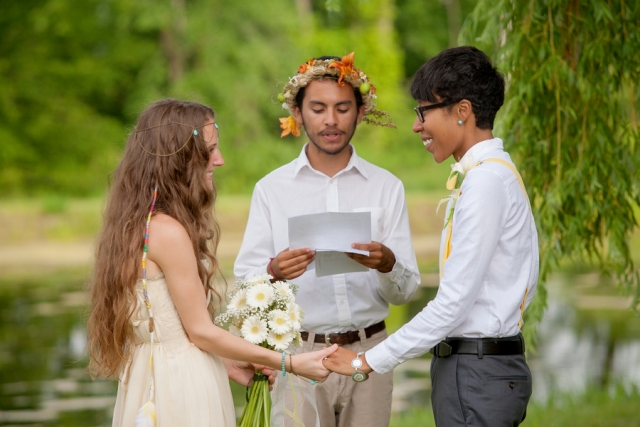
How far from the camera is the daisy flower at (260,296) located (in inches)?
128

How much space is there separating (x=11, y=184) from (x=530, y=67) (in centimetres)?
1957

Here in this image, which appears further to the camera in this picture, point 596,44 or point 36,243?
point 36,243

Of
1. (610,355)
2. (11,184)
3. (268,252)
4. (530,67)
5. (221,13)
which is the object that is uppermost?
(221,13)

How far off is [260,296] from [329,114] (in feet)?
3.60

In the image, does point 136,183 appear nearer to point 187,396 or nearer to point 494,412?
point 187,396

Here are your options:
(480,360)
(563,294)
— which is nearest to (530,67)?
(480,360)

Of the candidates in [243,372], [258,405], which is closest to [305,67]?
[243,372]

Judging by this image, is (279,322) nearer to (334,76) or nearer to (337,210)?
(337,210)

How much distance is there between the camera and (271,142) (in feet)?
75.6

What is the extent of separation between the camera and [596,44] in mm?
4883

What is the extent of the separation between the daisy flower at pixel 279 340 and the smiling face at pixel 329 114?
108 centimetres

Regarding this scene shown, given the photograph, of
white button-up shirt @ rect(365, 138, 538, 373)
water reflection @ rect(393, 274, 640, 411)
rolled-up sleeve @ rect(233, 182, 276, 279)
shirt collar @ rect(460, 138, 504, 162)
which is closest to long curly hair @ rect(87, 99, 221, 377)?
rolled-up sleeve @ rect(233, 182, 276, 279)

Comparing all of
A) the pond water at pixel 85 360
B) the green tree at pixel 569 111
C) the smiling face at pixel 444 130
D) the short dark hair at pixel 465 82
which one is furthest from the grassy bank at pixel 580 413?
the short dark hair at pixel 465 82

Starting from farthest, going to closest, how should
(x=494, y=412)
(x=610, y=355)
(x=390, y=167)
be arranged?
1. (x=390, y=167)
2. (x=610, y=355)
3. (x=494, y=412)
